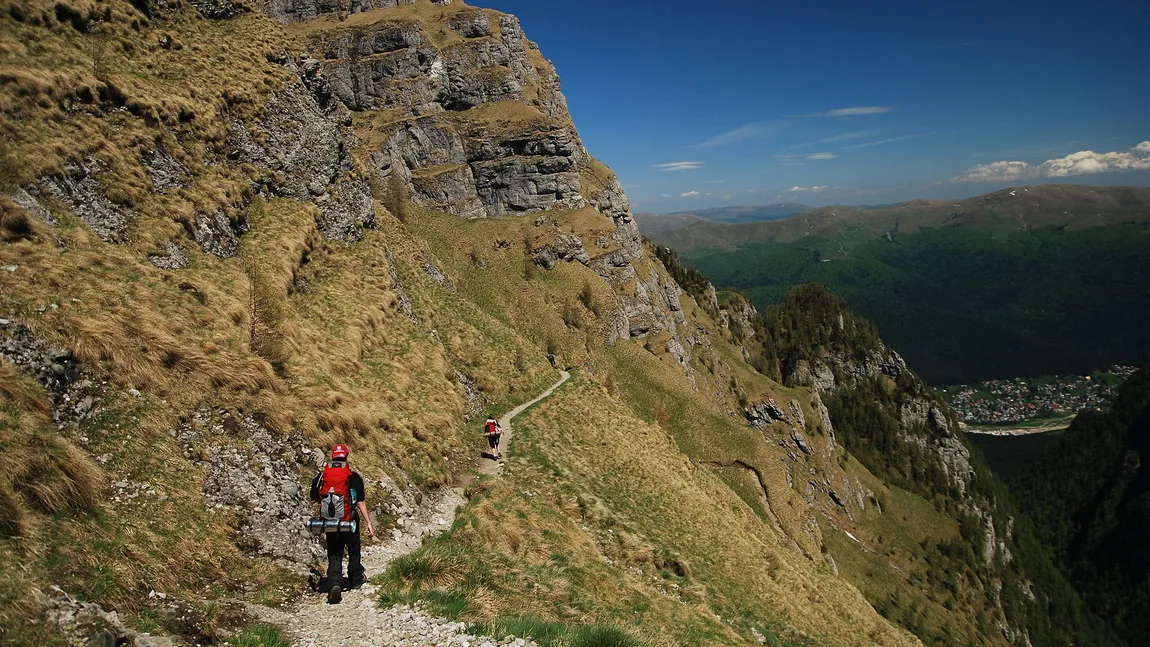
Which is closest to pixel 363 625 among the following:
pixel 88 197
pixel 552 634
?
pixel 552 634

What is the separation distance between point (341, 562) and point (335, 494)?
161 centimetres

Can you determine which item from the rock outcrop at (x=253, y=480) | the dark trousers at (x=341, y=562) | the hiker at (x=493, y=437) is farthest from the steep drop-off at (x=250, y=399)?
the hiker at (x=493, y=437)

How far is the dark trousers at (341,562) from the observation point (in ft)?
37.9

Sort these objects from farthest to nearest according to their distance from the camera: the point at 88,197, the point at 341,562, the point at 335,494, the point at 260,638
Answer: the point at 88,197 < the point at 341,562 < the point at 335,494 < the point at 260,638

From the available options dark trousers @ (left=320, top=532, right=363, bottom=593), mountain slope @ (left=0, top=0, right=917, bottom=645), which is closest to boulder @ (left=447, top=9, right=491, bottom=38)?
mountain slope @ (left=0, top=0, right=917, bottom=645)

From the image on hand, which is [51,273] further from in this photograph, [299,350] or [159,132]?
[159,132]

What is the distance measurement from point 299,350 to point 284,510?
9.16 m

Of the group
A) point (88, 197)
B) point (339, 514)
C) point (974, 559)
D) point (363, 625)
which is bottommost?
point (974, 559)

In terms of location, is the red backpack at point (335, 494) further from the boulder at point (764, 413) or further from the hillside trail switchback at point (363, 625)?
the boulder at point (764, 413)

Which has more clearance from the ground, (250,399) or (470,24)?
(470,24)

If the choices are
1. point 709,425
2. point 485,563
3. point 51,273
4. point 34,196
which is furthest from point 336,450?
point 709,425

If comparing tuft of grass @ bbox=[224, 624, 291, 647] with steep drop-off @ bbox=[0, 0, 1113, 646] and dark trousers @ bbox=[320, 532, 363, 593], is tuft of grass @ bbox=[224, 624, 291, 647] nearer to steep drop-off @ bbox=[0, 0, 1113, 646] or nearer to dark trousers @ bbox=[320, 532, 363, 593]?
Answer: steep drop-off @ bbox=[0, 0, 1113, 646]

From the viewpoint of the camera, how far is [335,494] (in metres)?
11.6

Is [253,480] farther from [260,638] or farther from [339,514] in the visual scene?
[260,638]
